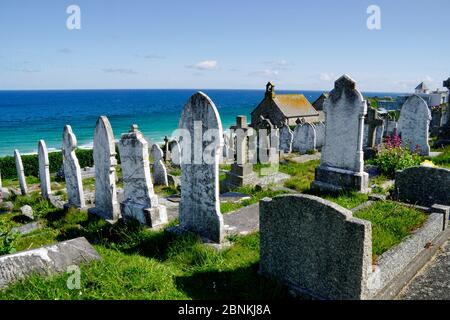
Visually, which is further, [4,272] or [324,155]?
[324,155]

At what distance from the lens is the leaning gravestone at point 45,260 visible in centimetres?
454

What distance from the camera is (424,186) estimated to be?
7.23 m

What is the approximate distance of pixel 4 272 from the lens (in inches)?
178

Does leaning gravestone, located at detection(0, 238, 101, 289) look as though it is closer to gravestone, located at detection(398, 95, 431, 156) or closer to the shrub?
the shrub

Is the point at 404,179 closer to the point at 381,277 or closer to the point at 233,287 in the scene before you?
the point at 381,277

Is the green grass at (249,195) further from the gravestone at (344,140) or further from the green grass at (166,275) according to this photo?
the green grass at (166,275)

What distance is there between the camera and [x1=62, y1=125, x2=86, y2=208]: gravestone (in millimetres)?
9539

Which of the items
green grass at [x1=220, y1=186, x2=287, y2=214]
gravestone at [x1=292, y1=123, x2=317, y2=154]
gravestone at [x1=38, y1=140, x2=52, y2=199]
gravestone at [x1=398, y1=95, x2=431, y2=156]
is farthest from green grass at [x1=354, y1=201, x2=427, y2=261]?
gravestone at [x1=292, y1=123, x2=317, y2=154]

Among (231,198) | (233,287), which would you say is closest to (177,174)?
(231,198)

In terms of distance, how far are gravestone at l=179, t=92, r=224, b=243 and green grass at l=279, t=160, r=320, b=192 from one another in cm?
452

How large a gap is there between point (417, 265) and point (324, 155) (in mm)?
4903

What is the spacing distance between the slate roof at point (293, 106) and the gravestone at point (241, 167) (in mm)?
23512

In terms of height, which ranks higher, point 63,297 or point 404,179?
point 404,179

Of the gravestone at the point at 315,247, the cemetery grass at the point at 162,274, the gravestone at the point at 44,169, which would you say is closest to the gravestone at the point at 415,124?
the cemetery grass at the point at 162,274
